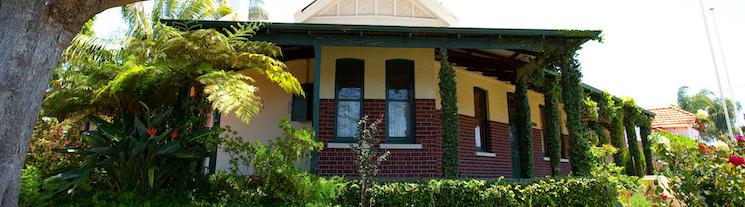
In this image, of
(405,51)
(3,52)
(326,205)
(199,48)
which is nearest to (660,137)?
(326,205)

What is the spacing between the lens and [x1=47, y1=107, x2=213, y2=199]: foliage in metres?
6.51

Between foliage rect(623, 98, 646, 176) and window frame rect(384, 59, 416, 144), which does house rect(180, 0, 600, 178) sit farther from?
foliage rect(623, 98, 646, 176)

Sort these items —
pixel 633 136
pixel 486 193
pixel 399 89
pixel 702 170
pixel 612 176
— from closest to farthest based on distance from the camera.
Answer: pixel 702 170, pixel 486 193, pixel 612 176, pixel 399 89, pixel 633 136

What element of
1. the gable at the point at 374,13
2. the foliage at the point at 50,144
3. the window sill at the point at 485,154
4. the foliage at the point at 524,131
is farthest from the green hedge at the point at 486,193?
the gable at the point at 374,13

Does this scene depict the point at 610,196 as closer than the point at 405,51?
Yes

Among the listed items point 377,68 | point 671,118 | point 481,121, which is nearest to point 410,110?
point 377,68

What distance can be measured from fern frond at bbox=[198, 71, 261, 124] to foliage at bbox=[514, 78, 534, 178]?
6686 mm

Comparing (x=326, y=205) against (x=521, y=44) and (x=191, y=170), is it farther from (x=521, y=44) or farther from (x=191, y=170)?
(x=521, y=44)

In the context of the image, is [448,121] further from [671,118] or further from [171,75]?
[671,118]

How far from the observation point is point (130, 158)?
21.5 ft

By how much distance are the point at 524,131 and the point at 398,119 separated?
125 inches

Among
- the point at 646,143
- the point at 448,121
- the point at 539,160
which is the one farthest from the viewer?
the point at 646,143

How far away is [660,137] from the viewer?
5469 mm

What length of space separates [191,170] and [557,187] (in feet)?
20.4
